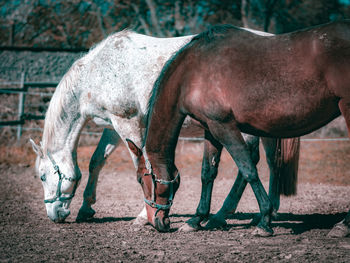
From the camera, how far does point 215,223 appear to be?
384cm

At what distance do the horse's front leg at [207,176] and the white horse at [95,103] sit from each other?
46 centimetres

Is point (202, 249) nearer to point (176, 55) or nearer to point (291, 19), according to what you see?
point (176, 55)

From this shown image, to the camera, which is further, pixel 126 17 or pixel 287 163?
pixel 126 17

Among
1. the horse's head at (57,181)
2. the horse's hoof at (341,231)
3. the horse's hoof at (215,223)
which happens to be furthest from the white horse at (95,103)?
the horse's hoof at (341,231)

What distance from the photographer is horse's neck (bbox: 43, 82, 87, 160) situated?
166 inches

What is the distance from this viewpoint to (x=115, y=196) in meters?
5.60

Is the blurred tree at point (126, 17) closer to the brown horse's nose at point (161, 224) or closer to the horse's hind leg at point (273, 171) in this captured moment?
the horse's hind leg at point (273, 171)

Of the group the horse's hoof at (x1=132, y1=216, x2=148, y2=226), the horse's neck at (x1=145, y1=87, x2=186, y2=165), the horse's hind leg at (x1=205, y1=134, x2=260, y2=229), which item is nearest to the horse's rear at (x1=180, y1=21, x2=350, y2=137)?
the horse's neck at (x1=145, y1=87, x2=186, y2=165)

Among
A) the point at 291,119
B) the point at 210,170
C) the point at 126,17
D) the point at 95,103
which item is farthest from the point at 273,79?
the point at 126,17

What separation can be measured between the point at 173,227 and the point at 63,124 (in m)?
1.67

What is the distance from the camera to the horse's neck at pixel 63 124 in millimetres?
4215

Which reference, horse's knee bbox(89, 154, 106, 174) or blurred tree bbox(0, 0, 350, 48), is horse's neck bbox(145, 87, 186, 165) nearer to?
horse's knee bbox(89, 154, 106, 174)

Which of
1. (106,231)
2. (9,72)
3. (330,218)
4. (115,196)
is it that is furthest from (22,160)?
(330,218)

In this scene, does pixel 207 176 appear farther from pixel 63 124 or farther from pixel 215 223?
pixel 63 124
